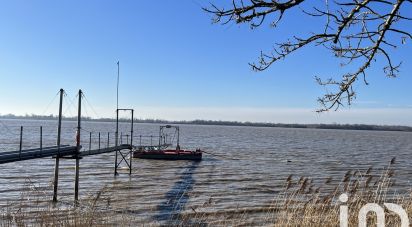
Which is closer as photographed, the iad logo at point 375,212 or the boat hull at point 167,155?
the iad logo at point 375,212

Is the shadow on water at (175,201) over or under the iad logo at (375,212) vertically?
under

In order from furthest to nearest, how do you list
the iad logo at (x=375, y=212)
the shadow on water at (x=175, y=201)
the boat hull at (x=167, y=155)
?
the boat hull at (x=167, y=155)
the shadow on water at (x=175, y=201)
the iad logo at (x=375, y=212)

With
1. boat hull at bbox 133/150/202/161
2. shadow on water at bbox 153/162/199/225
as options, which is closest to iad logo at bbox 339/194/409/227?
shadow on water at bbox 153/162/199/225

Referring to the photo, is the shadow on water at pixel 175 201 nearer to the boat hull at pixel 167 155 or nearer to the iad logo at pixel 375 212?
the iad logo at pixel 375 212

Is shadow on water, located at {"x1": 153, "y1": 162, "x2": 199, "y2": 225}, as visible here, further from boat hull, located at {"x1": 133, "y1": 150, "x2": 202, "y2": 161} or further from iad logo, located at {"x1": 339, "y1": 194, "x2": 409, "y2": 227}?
boat hull, located at {"x1": 133, "y1": 150, "x2": 202, "y2": 161}

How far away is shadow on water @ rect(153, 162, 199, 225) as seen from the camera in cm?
1698

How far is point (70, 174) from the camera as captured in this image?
3025cm

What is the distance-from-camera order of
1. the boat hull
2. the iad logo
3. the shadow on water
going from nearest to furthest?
the iad logo < the shadow on water < the boat hull

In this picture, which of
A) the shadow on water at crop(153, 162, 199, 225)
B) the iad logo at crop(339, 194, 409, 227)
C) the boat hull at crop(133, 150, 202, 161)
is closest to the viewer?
the iad logo at crop(339, 194, 409, 227)

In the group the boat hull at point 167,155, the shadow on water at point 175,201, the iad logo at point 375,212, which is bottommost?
the shadow on water at point 175,201

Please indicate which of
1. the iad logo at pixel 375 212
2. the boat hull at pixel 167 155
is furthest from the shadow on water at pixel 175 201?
the boat hull at pixel 167 155

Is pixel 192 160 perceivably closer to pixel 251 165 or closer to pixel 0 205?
pixel 251 165

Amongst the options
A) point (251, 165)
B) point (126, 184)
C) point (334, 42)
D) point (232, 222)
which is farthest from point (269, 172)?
point (334, 42)

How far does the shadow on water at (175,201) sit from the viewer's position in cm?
1698
